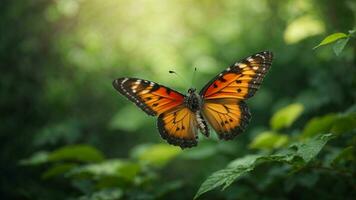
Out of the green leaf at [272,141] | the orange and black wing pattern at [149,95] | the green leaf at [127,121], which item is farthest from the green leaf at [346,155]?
the green leaf at [127,121]

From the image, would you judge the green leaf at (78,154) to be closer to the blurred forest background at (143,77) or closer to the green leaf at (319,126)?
the blurred forest background at (143,77)

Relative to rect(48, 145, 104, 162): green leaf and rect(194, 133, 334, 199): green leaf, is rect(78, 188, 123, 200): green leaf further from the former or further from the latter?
rect(194, 133, 334, 199): green leaf

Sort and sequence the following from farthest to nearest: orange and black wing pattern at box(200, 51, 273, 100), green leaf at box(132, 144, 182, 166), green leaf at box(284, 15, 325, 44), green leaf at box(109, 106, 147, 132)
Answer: green leaf at box(109, 106, 147, 132) < green leaf at box(284, 15, 325, 44) < green leaf at box(132, 144, 182, 166) < orange and black wing pattern at box(200, 51, 273, 100)

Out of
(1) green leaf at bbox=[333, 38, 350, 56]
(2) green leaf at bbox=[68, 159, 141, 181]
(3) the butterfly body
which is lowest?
(1) green leaf at bbox=[333, 38, 350, 56]

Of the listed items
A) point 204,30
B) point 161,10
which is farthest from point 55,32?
point 204,30

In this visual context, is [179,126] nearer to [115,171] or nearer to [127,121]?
[115,171]

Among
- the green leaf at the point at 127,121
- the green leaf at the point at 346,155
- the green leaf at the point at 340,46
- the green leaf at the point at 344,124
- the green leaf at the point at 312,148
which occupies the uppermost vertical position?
the green leaf at the point at 127,121

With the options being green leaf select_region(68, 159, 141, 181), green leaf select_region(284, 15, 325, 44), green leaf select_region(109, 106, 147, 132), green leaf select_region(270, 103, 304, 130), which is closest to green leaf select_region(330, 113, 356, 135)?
green leaf select_region(270, 103, 304, 130)

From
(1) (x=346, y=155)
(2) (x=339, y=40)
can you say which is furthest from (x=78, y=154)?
(2) (x=339, y=40)
